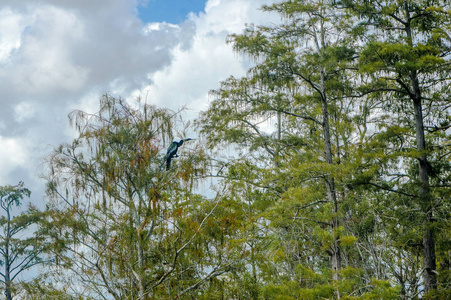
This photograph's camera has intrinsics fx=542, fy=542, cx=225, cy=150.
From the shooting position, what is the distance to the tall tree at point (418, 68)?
1300 centimetres

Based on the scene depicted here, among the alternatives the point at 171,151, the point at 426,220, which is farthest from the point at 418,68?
the point at 171,151

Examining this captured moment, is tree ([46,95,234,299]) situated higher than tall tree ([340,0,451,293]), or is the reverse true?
tall tree ([340,0,451,293])

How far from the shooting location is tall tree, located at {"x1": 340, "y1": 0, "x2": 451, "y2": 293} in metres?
13.0

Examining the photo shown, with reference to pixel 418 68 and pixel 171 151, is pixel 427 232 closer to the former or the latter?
pixel 418 68

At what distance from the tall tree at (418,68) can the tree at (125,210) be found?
5204mm

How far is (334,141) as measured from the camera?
63.4ft

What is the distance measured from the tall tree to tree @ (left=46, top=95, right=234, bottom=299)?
520 cm

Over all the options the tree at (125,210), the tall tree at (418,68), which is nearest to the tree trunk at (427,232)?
the tall tree at (418,68)

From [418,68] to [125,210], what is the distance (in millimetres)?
7740

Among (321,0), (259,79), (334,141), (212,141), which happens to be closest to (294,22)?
(321,0)

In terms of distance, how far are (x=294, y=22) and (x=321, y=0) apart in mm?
1082

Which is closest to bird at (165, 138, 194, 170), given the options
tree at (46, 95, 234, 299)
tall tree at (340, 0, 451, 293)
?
tree at (46, 95, 234, 299)

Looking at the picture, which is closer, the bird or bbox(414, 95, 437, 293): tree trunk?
the bird

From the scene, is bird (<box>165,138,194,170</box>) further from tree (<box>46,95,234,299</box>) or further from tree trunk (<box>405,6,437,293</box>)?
tree trunk (<box>405,6,437,293</box>)
